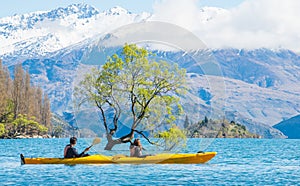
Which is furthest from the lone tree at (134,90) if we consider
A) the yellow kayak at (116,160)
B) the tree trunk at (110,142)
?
the yellow kayak at (116,160)

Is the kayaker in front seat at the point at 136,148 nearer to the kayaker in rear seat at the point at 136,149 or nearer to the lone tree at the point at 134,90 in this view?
the kayaker in rear seat at the point at 136,149

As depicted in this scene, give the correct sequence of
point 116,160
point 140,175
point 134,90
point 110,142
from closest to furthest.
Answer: point 110,142 → point 140,175 → point 134,90 → point 116,160

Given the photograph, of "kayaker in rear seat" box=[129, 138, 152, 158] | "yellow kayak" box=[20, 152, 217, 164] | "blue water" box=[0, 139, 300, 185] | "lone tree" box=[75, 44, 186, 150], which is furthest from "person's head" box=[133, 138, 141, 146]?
"yellow kayak" box=[20, 152, 217, 164]

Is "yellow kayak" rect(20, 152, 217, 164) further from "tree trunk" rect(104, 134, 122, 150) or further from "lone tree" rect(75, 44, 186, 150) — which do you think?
"tree trunk" rect(104, 134, 122, 150)

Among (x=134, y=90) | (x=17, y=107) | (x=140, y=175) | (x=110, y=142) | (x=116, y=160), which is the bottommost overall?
(x=140, y=175)

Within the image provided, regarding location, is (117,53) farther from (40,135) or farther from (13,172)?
(40,135)

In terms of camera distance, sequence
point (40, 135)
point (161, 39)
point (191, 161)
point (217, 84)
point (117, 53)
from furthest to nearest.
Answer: point (40, 135) < point (191, 161) < point (117, 53) < point (217, 84) < point (161, 39)

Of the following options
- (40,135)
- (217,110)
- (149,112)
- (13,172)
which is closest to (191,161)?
(149,112)

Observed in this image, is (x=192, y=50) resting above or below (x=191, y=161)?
above

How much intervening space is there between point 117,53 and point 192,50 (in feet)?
20.6

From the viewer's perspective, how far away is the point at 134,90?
41312 millimetres

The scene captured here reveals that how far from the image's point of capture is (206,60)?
35875 mm

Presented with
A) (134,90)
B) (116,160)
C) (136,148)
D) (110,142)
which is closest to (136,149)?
(136,148)

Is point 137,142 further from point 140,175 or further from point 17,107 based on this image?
point 17,107
